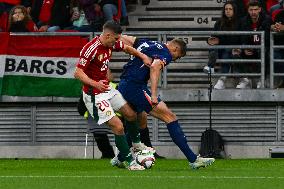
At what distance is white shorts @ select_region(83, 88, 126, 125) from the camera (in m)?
17.5

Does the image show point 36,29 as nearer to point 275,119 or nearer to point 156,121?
point 156,121

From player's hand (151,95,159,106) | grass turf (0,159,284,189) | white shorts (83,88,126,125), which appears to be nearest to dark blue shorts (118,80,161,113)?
white shorts (83,88,126,125)

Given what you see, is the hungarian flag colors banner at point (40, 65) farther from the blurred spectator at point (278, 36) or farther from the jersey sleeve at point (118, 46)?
the jersey sleeve at point (118, 46)

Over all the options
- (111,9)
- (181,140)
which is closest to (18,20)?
(111,9)

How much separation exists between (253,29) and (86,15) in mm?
3253

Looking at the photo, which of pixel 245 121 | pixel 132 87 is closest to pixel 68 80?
pixel 245 121

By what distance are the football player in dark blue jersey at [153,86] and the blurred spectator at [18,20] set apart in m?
6.06

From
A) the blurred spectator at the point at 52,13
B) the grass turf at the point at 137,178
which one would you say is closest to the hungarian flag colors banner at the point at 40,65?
the blurred spectator at the point at 52,13

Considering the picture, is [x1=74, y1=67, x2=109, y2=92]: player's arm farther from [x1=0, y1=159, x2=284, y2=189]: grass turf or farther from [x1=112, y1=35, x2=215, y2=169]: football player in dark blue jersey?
[x1=0, y1=159, x2=284, y2=189]: grass turf

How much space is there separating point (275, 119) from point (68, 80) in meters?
3.82

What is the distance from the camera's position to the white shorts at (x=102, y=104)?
17531 millimetres

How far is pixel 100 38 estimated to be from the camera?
692 inches

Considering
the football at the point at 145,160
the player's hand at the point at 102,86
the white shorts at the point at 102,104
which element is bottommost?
the football at the point at 145,160

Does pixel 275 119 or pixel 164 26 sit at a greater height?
pixel 164 26
